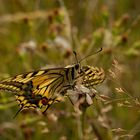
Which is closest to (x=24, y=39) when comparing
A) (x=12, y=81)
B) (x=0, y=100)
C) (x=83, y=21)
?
(x=83, y=21)

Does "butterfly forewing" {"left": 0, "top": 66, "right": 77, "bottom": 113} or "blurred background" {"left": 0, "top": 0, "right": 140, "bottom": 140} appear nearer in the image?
"butterfly forewing" {"left": 0, "top": 66, "right": 77, "bottom": 113}

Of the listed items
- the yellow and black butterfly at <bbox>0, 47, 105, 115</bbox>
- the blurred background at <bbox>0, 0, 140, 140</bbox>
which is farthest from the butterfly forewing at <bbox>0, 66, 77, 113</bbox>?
the blurred background at <bbox>0, 0, 140, 140</bbox>

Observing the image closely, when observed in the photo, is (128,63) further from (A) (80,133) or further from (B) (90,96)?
(B) (90,96)

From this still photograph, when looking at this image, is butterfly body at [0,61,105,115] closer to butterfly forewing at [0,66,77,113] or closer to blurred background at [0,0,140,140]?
butterfly forewing at [0,66,77,113]

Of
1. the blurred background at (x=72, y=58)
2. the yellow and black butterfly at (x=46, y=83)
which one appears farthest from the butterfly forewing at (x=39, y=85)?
the blurred background at (x=72, y=58)

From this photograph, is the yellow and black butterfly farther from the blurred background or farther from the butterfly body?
the blurred background
